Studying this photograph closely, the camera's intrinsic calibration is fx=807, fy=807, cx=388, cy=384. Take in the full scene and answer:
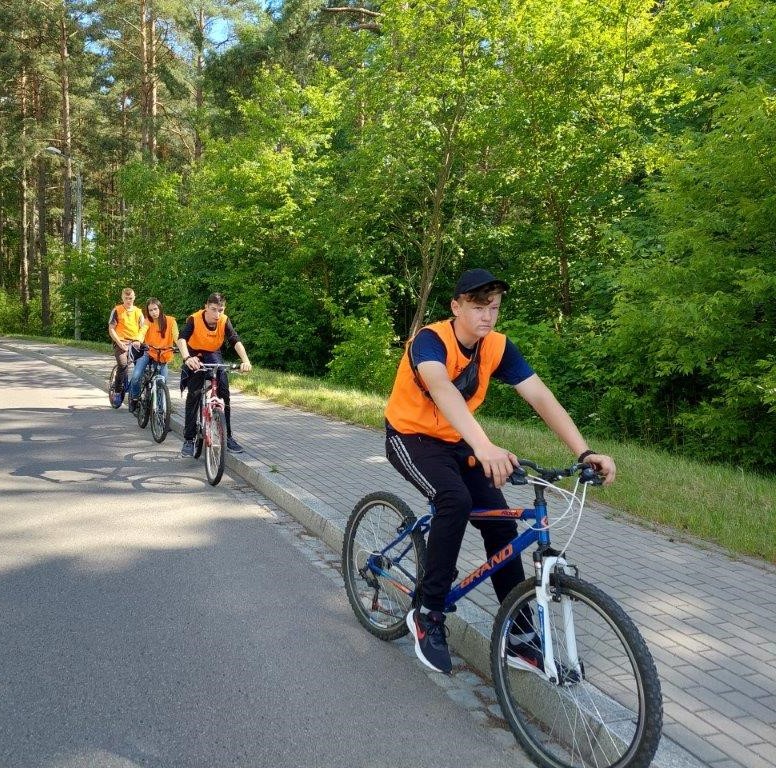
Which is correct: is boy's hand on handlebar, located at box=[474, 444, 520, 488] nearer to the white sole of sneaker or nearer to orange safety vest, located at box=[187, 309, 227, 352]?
the white sole of sneaker

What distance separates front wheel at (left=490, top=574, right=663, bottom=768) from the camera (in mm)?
2771

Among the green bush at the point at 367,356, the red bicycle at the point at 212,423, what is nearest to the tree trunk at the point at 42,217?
the green bush at the point at 367,356

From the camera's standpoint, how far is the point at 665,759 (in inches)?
113

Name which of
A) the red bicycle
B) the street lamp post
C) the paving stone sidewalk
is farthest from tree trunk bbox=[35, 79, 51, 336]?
the paving stone sidewalk

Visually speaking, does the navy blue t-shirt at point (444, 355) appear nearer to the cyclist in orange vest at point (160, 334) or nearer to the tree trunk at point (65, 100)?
the cyclist in orange vest at point (160, 334)

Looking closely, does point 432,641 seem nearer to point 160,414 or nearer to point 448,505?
point 448,505

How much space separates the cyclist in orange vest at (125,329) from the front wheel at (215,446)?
5298 mm

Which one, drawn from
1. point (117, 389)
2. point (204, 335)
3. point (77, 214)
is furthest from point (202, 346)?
point (77, 214)

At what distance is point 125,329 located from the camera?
43.3 feet

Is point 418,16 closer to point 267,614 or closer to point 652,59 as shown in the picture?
point 652,59

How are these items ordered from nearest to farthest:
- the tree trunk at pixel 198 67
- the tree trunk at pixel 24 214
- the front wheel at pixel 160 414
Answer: the front wheel at pixel 160 414
the tree trunk at pixel 198 67
the tree trunk at pixel 24 214

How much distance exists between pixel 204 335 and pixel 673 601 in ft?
20.0

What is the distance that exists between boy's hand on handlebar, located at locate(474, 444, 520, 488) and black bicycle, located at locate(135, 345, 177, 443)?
7.59m

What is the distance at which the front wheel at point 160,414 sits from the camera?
33.4 ft
